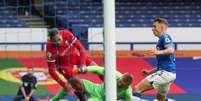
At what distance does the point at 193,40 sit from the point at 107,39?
44.5 ft

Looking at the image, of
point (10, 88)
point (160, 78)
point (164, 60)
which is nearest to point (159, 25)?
point (164, 60)

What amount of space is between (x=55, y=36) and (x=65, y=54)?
675 mm

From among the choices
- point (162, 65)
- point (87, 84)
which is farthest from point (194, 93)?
point (87, 84)

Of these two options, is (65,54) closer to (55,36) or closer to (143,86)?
(55,36)

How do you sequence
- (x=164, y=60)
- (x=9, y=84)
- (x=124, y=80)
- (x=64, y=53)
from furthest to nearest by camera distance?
(x=9, y=84) < (x=64, y=53) < (x=164, y=60) < (x=124, y=80)

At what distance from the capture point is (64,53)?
9258 millimetres

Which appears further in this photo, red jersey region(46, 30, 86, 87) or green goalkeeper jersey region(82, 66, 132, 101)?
red jersey region(46, 30, 86, 87)

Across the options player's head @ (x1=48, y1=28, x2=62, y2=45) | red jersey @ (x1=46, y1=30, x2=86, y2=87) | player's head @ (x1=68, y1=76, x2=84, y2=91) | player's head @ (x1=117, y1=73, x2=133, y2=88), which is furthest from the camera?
red jersey @ (x1=46, y1=30, x2=86, y2=87)

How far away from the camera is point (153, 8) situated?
20734 mm

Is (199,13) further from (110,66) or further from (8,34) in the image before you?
(110,66)

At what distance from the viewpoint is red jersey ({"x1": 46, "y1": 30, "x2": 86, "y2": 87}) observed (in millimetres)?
9023

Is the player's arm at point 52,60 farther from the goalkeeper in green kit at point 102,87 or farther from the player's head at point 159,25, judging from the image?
the player's head at point 159,25

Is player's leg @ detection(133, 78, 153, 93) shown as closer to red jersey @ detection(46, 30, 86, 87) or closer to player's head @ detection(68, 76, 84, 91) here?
player's head @ detection(68, 76, 84, 91)

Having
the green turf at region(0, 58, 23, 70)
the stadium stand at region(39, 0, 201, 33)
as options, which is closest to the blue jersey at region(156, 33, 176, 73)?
the green turf at region(0, 58, 23, 70)
